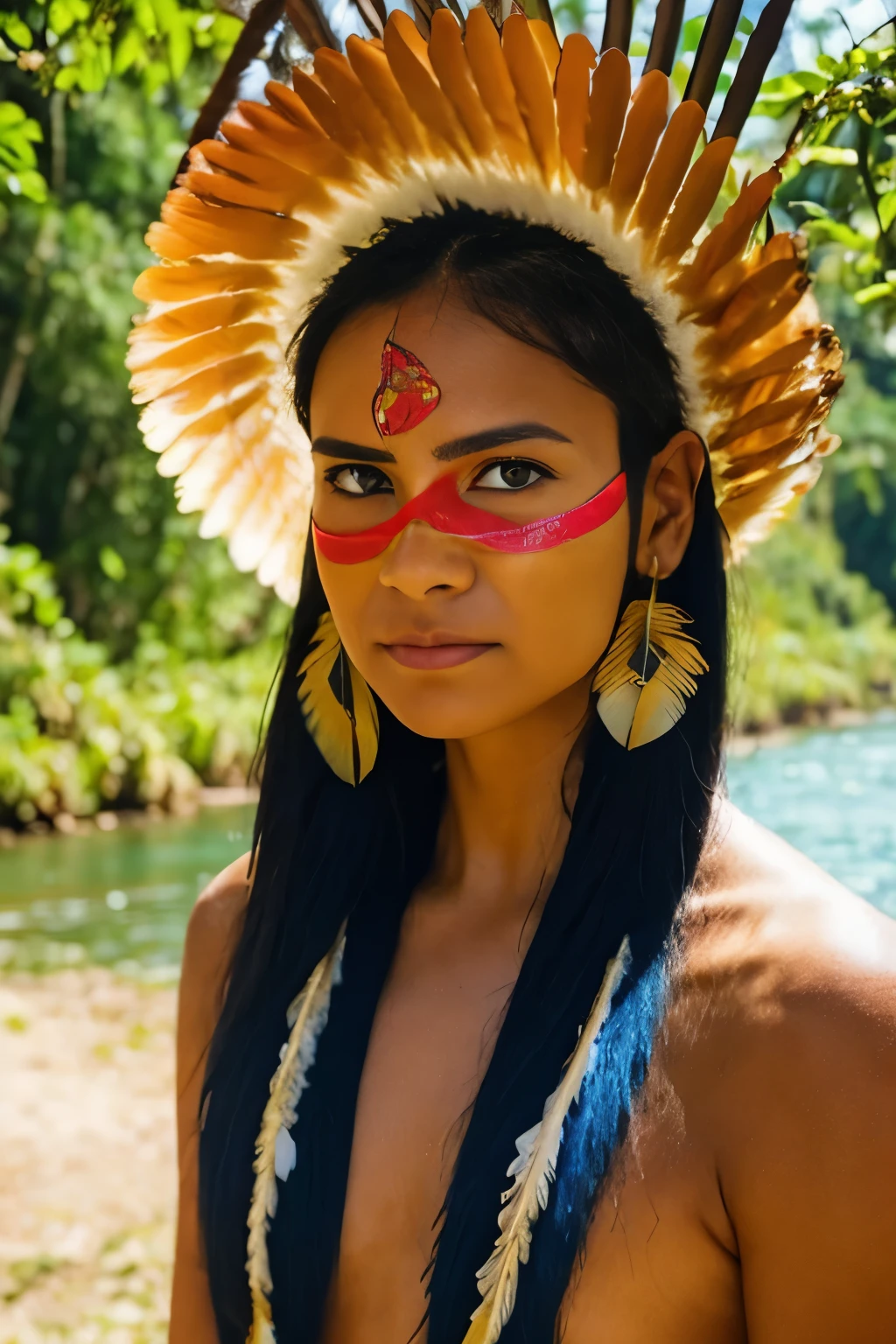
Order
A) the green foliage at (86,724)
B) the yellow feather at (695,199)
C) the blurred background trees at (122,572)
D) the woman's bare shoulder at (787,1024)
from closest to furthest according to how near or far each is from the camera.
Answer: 1. the woman's bare shoulder at (787,1024)
2. the yellow feather at (695,199)
3. the green foliage at (86,724)
4. the blurred background trees at (122,572)

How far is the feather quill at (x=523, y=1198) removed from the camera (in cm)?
159

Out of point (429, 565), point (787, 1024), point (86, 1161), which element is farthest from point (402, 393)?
point (86, 1161)

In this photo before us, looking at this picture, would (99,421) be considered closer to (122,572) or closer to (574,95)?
(122,572)

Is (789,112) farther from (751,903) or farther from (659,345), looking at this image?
(751,903)

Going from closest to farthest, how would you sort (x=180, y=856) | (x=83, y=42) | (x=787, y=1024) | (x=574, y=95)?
(x=787, y=1024) < (x=574, y=95) < (x=83, y=42) < (x=180, y=856)

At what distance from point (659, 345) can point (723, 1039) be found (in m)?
0.93

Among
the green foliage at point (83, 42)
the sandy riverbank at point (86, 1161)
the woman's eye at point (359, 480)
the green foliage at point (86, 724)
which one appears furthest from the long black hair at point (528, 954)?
the green foliage at point (86, 724)

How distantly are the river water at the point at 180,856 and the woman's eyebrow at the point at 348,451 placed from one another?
933 mm

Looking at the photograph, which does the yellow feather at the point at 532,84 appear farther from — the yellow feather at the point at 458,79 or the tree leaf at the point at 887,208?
the tree leaf at the point at 887,208

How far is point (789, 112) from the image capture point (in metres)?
2.18

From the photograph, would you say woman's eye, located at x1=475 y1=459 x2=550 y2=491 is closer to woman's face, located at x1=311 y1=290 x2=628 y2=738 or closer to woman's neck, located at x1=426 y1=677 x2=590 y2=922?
woman's face, located at x1=311 y1=290 x2=628 y2=738

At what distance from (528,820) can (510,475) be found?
0.53 metres

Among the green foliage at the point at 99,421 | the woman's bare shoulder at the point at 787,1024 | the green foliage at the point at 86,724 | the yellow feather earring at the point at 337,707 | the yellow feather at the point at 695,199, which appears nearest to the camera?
the woman's bare shoulder at the point at 787,1024

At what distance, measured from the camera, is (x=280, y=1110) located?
6.30 feet
